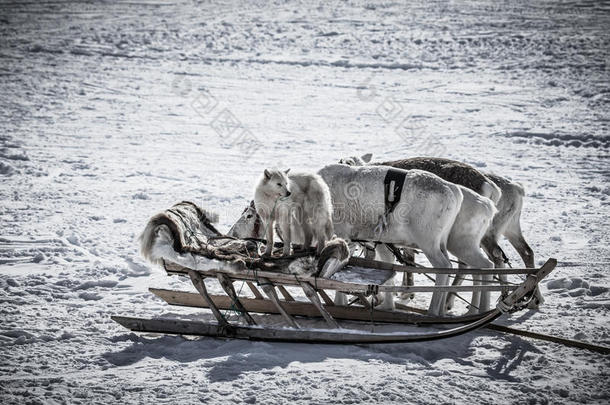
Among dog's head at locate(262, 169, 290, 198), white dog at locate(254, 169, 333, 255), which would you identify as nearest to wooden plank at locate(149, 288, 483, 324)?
white dog at locate(254, 169, 333, 255)

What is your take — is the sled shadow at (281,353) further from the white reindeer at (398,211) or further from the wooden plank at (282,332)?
the white reindeer at (398,211)

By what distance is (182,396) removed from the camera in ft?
17.4

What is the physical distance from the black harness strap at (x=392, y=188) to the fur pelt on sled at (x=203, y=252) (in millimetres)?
946

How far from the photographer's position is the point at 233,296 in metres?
6.48

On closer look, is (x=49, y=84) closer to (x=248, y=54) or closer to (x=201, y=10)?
(x=248, y=54)

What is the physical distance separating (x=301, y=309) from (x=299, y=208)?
3.80ft

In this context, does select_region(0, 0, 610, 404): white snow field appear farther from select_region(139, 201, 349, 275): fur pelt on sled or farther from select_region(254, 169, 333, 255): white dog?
select_region(254, 169, 333, 255): white dog

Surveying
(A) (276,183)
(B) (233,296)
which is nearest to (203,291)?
(B) (233,296)

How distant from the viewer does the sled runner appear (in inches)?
239

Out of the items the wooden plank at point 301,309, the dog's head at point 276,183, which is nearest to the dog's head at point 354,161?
the dog's head at point 276,183

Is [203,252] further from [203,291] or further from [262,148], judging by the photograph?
[262,148]

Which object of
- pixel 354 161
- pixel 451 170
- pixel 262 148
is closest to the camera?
pixel 451 170

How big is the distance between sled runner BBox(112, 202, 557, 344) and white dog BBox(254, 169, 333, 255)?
221 millimetres

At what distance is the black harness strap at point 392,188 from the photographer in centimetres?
691
